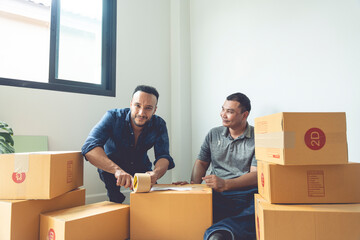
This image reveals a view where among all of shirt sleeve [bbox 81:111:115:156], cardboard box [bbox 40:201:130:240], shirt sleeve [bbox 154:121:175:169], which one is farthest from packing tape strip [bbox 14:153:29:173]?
shirt sleeve [bbox 154:121:175:169]

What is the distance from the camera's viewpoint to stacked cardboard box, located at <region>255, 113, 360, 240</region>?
101cm

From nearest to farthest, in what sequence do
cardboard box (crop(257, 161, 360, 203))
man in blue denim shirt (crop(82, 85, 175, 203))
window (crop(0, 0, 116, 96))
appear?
cardboard box (crop(257, 161, 360, 203))
man in blue denim shirt (crop(82, 85, 175, 203))
window (crop(0, 0, 116, 96))

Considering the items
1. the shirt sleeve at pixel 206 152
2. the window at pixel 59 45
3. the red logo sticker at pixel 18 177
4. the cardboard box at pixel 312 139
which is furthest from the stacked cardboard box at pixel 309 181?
the window at pixel 59 45

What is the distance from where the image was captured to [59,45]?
228 centimetres

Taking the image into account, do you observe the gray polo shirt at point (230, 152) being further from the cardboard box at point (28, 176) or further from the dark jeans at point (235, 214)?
the cardboard box at point (28, 176)

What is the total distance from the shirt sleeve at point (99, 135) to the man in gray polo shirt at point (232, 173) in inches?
27.8

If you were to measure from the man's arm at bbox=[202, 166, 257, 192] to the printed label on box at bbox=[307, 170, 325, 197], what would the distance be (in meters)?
0.59

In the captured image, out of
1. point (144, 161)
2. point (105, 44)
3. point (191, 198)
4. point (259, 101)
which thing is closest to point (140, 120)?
point (144, 161)

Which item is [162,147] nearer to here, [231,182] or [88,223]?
[231,182]

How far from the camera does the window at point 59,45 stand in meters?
2.17

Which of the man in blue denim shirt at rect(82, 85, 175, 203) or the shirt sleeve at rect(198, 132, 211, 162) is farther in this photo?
the shirt sleeve at rect(198, 132, 211, 162)

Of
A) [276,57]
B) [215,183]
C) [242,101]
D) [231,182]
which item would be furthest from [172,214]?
[276,57]

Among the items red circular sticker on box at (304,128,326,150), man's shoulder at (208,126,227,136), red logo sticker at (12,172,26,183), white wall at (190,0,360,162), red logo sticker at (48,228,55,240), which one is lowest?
red logo sticker at (48,228,55,240)

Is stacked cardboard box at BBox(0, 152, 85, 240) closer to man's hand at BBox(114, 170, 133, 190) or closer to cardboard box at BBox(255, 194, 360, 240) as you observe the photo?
man's hand at BBox(114, 170, 133, 190)
